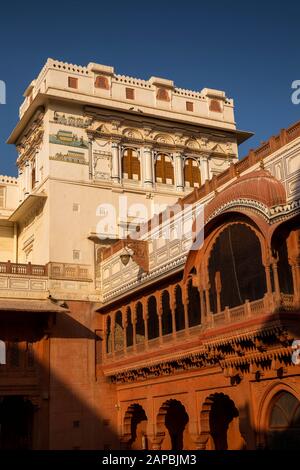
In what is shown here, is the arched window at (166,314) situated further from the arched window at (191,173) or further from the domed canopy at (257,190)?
the arched window at (191,173)

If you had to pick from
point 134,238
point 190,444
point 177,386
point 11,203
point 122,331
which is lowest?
point 190,444

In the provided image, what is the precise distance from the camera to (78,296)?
3041 cm

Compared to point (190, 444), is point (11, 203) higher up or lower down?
higher up

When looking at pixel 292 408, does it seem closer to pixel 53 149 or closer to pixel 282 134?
pixel 282 134

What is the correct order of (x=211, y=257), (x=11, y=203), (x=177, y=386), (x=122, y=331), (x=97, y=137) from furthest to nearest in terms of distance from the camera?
1. (x=11, y=203)
2. (x=97, y=137)
3. (x=122, y=331)
4. (x=177, y=386)
5. (x=211, y=257)

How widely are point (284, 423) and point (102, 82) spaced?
21783 millimetres

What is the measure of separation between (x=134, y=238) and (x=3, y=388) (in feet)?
28.0

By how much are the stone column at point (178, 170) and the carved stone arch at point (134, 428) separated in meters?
11.9

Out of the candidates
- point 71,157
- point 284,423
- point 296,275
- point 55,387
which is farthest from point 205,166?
point 284,423

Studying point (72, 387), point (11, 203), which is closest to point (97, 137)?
point (11, 203)

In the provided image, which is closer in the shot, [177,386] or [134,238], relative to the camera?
[177,386]

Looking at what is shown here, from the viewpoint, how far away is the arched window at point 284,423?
18.2 m

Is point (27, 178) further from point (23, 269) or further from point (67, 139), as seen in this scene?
point (23, 269)

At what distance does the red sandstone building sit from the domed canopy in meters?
0.04
